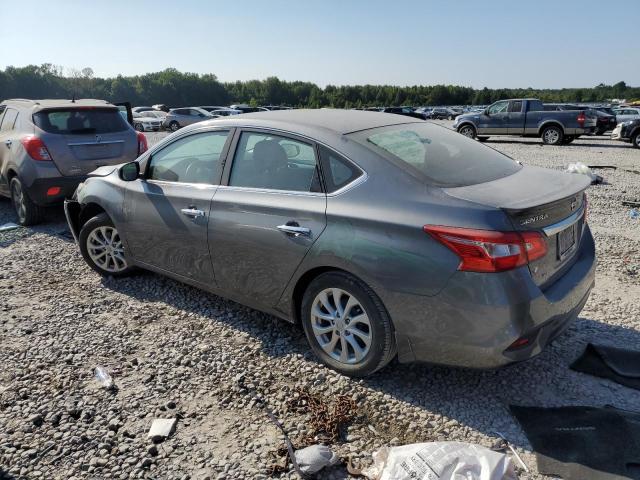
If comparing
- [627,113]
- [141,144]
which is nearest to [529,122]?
A: [627,113]

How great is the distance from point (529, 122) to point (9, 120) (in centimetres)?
1844

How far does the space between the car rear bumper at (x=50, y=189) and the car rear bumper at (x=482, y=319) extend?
5.57 meters

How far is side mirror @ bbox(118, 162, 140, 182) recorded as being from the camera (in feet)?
14.3

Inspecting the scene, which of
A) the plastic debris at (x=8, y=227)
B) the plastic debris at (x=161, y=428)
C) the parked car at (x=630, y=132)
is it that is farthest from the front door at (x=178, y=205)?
the parked car at (x=630, y=132)

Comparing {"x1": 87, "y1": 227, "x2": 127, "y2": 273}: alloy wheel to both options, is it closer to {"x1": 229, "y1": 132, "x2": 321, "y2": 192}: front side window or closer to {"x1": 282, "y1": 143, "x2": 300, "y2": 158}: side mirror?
Result: {"x1": 229, "y1": 132, "x2": 321, "y2": 192}: front side window

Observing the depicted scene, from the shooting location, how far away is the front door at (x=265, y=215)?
10.6 feet

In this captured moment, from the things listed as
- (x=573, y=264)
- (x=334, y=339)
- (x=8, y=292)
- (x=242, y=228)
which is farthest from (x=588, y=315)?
(x=8, y=292)

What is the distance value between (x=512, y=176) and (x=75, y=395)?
10.4 ft

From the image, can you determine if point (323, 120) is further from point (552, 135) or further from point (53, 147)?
point (552, 135)

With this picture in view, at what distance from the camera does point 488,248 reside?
2.56 metres

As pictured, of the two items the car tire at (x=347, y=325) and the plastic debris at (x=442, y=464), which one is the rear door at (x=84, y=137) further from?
the plastic debris at (x=442, y=464)

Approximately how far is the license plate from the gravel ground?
88 cm

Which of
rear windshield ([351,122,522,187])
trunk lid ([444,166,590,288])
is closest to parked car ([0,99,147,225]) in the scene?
rear windshield ([351,122,522,187])

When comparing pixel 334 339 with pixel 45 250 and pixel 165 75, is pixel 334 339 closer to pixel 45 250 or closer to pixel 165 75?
pixel 45 250
